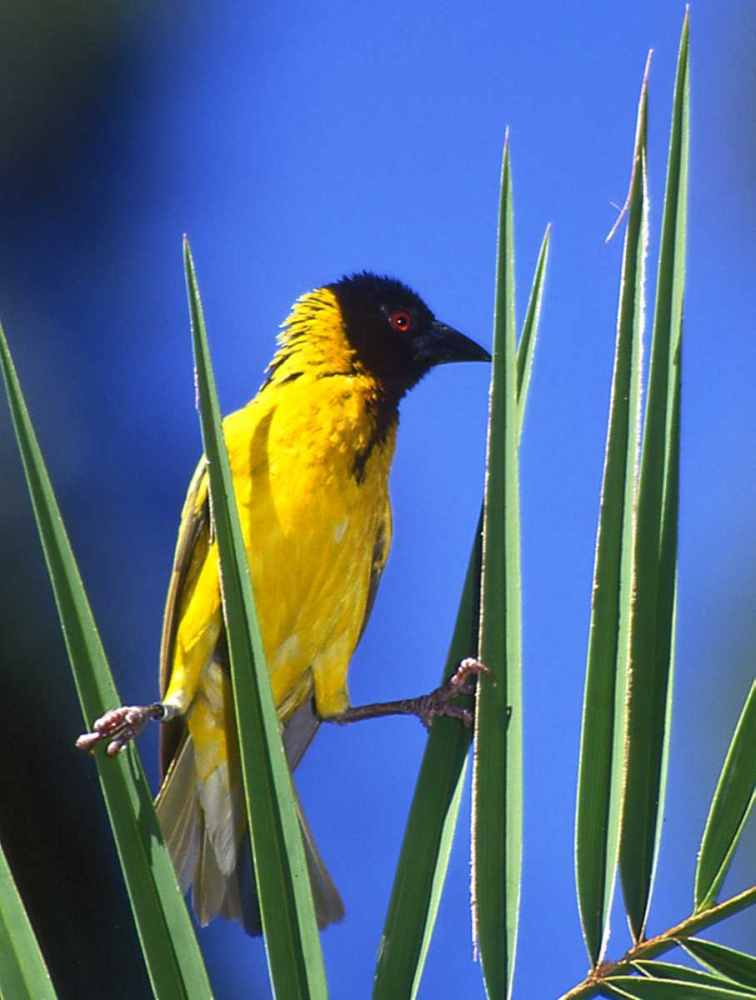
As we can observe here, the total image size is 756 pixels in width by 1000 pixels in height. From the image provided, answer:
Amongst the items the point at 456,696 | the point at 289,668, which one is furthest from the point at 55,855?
the point at 456,696

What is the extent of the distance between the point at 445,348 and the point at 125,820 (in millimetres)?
1933

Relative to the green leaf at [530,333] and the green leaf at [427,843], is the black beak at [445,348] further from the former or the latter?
the green leaf at [427,843]

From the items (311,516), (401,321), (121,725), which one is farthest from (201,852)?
(401,321)

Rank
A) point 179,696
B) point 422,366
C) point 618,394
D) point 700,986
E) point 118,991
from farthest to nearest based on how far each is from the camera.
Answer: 1. point 118,991
2. point 422,366
3. point 179,696
4. point 618,394
5. point 700,986

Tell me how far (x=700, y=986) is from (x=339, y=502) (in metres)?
1.42

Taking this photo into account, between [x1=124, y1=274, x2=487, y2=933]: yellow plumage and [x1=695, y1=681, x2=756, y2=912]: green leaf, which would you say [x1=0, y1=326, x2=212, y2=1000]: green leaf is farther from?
[x1=124, y1=274, x2=487, y2=933]: yellow plumage

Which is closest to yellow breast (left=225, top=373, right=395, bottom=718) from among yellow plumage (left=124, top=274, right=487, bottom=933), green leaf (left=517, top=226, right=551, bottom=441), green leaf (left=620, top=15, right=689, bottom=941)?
yellow plumage (left=124, top=274, right=487, bottom=933)

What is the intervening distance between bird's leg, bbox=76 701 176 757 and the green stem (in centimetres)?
37

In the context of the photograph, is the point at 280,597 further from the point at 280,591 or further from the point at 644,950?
the point at 644,950

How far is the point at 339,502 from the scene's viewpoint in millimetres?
2246

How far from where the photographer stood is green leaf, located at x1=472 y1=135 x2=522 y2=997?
949mm

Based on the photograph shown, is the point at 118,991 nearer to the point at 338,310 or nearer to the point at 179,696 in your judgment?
the point at 179,696

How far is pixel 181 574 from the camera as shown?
232cm

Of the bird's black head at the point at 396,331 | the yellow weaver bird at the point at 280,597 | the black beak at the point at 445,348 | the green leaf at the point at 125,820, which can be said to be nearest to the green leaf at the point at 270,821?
the green leaf at the point at 125,820
